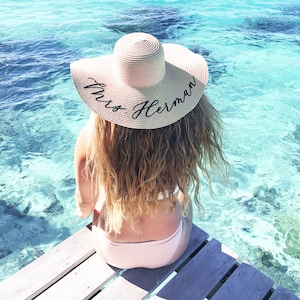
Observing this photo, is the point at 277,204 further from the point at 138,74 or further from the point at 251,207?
the point at 138,74

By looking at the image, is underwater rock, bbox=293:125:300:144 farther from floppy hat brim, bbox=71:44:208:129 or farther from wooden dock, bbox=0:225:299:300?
floppy hat brim, bbox=71:44:208:129

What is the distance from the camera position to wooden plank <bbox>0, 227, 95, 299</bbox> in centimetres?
174

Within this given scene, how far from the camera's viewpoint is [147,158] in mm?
1346

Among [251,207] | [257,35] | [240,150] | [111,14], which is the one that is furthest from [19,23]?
[251,207]

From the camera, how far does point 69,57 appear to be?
5715 millimetres

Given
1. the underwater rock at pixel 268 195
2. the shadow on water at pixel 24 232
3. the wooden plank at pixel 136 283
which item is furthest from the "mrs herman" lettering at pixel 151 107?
the underwater rock at pixel 268 195

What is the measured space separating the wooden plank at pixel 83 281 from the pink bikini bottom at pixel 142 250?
2.5 inches

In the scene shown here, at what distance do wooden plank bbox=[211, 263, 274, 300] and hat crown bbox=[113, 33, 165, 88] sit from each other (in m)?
1.22

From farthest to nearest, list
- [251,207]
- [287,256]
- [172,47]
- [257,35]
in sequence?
[257,35] → [251,207] → [287,256] → [172,47]

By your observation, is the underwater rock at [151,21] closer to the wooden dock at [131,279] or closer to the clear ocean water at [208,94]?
the clear ocean water at [208,94]

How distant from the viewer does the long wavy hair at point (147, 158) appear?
1.31m

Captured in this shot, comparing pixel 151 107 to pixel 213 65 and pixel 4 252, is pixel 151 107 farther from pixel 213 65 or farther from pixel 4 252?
pixel 213 65

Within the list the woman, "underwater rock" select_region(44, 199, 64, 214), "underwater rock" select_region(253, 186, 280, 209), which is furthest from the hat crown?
"underwater rock" select_region(253, 186, 280, 209)

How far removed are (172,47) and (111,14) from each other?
6809mm
